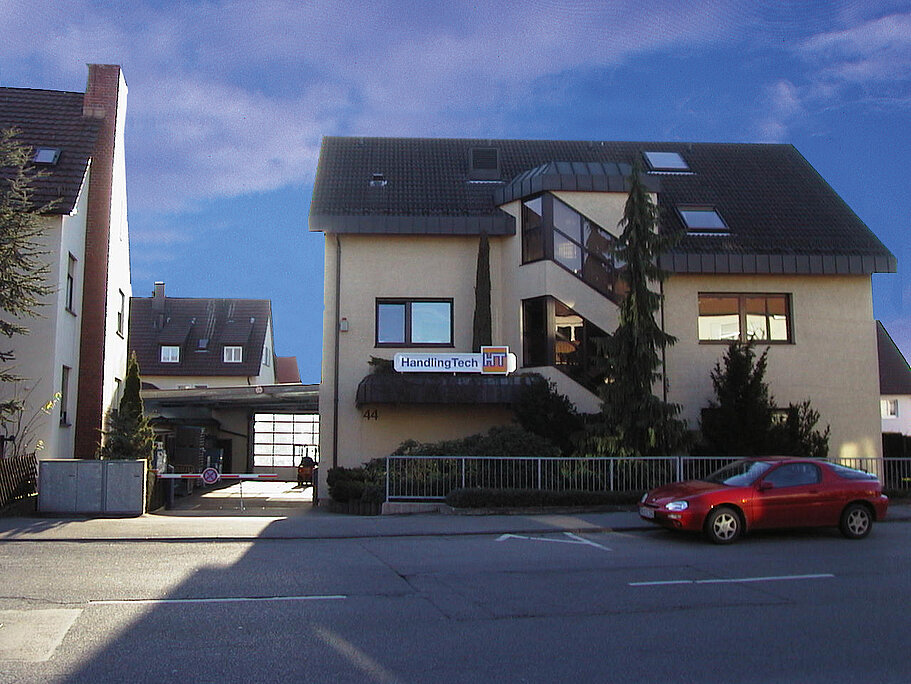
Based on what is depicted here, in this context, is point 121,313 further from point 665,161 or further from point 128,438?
point 665,161

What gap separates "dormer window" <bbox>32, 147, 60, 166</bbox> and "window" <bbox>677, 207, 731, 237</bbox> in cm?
1639

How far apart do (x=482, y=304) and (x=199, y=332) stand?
32.7 m

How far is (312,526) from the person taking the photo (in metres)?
15.1

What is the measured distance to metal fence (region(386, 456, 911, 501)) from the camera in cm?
1775

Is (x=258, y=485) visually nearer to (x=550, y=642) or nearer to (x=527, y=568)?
(x=527, y=568)

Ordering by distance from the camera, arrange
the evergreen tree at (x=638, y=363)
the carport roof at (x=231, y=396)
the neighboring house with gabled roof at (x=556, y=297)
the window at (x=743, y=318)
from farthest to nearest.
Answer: the carport roof at (x=231, y=396)
the window at (x=743, y=318)
the neighboring house with gabled roof at (x=556, y=297)
the evergreen tree at (x=638, y=363)

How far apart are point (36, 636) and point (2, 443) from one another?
13.5 m

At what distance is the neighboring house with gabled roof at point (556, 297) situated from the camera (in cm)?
2173

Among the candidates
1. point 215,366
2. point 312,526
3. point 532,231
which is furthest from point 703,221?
point 215,366

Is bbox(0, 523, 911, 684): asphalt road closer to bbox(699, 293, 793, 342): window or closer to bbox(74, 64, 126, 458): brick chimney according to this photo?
bbox(74, 64, 126, 458): brick chimney

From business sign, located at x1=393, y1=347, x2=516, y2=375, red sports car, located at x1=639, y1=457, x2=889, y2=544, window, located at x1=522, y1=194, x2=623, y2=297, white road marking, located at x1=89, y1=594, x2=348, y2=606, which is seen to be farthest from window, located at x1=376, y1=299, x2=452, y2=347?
white road marking, located at x1=89, y1=594, x2=348, y2=606

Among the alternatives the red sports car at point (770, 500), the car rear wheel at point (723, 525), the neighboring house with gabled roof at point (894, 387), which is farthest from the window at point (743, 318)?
the neighboring house with gabled roof at point (894, 387)

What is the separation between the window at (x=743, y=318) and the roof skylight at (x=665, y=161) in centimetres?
554

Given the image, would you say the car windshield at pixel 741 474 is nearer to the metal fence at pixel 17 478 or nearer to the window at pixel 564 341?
the window at pixel 564 341
